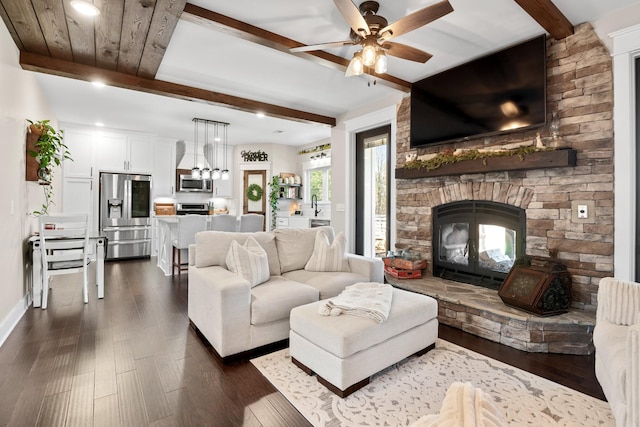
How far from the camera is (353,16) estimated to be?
7.02 ft

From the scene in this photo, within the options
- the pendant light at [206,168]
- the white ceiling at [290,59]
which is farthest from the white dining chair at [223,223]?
the white ceiling at [290,59]

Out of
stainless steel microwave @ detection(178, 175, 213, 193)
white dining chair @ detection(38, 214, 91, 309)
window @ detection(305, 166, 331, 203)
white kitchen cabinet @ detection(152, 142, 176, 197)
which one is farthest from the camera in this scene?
window @ detection(305, 166, 331, 203)

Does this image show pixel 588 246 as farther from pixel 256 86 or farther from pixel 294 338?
pixel 256 86

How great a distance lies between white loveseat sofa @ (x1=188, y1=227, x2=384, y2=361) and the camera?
2.31 meters

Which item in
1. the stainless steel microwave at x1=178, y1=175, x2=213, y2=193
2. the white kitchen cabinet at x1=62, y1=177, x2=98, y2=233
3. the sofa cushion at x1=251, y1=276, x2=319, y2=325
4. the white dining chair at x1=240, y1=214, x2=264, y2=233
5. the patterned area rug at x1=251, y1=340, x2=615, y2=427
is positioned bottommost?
the patterned area rug at x1=251, y1=340, x2=615, y2=427

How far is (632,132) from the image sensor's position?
250cm

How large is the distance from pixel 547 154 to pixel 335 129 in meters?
3.37

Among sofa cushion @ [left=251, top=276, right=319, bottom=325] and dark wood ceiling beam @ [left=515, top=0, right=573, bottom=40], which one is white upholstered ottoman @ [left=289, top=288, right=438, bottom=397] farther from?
dark wood ceiling beam @ [left=515, top=0, right=573, bottom=40]

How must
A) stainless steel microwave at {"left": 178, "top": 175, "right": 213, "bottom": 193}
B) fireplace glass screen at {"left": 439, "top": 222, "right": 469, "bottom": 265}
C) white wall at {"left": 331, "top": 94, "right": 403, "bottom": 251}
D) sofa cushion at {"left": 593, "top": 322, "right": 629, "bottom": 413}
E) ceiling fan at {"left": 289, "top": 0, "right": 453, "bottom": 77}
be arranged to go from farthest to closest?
stainless steel microwave at {"left": 178, "top": 175, "right": 213, "bottom": 193}
white wall at {"left": 331, "top": 94, "right": 403, "bottom": 251}
fireplace glass screen at {"left": 439, "top": 222, "right": 469, "bottom": 265}
ceiling fan at {"left": 289, "top": 0, "right": 453, "bottom": 77}
sofa cushion at {"left": 593, "top": 322, "right": 629, "bottom": 413}

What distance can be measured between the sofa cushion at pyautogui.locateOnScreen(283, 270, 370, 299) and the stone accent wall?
1.69 meters

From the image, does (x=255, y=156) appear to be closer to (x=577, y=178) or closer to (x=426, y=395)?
(x=577, y=178)

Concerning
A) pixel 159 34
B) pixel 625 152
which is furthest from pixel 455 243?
pixel 159 34

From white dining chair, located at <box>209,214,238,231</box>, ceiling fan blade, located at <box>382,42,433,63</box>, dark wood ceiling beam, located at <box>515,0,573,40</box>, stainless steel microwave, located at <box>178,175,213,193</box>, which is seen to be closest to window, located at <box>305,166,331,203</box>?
stainless steel microwave, located at <box>178,175,213,193</box>

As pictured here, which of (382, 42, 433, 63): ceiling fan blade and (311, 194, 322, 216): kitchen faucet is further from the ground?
(382, 42, 433, 63): ceiling fan blade
